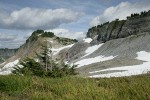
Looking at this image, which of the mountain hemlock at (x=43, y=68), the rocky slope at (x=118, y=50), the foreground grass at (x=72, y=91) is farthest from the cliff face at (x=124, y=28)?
the foreground grass at (x=72, y=91)

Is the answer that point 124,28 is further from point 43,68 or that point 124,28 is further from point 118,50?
point 43,68

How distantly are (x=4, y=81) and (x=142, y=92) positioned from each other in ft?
19.9

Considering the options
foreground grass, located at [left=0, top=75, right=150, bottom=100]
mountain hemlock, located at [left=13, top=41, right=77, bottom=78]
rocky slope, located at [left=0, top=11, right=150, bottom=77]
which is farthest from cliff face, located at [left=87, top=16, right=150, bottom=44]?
foreground grass, located at [left=0, top=75, right=150, bottom=100]

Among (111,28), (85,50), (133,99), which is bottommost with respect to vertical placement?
(133,99)

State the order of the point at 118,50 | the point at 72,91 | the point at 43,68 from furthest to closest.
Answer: the point at 118,50 < the point at 43,68 < the point at 72,91

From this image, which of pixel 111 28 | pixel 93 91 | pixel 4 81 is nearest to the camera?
pixel 93 91

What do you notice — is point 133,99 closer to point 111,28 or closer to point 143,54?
point 143,54

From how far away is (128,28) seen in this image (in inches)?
3627

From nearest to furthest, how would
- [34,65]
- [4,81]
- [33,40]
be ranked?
[4,81] < [34,65] < [33,40]

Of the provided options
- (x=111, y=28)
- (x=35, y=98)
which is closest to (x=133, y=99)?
(x=35, y=98)

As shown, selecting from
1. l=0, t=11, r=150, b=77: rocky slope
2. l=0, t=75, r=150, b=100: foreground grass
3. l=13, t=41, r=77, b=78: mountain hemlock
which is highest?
l=0, t=11, r=150, b=77: rocky slope

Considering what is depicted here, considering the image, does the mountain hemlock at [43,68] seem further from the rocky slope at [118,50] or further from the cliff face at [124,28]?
the cliff face at [124,28]

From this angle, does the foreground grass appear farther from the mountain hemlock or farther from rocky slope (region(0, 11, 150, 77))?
rocky slope (region(0, 11, 150, 77))

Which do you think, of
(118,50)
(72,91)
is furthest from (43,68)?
(118,50)
